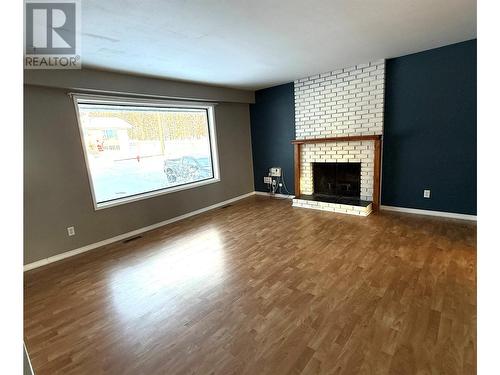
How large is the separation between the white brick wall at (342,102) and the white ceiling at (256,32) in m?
0.41

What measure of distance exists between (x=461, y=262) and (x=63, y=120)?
493 centimetres

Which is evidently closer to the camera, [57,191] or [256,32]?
[256,32]

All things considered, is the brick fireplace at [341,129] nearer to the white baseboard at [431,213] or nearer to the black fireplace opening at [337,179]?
the black fireplace opening at [337,179]

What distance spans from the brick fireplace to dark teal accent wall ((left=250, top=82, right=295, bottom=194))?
296 mm

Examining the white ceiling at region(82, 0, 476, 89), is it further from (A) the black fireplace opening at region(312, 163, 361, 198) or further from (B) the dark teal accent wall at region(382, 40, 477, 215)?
(A) the black fireplace opening at region(312, 163, 361, 198)

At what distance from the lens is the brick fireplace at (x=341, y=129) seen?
4195 mm

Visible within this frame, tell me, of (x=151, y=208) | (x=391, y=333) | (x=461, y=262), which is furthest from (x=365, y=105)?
(x=151, y=208)

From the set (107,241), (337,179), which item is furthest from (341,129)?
(107,241)

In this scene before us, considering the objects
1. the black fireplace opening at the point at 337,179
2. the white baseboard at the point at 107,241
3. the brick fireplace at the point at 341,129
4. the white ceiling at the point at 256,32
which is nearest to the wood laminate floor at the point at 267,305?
the white baseboard at the point at 107,241

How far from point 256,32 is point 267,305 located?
262 cm

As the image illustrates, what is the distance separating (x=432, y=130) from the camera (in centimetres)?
378

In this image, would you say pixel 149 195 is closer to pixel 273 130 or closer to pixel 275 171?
pixel 275 171

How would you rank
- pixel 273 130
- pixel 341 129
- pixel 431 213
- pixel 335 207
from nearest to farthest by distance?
1. pixel 431 213
2. pixel 335 207
3. pixel 341 129
4. pixel 273 130
